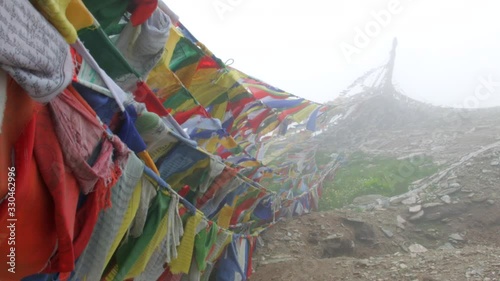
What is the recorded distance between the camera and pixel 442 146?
16.4 m

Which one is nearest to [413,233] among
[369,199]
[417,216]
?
[417,216]

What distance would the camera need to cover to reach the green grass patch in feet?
41.4

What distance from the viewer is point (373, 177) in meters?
14.0

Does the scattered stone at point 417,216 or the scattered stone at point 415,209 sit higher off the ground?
the scattered stone at point 415,209

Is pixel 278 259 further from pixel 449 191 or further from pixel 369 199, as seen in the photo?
pixel 449 191

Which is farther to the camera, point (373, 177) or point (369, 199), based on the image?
point (373, 177)

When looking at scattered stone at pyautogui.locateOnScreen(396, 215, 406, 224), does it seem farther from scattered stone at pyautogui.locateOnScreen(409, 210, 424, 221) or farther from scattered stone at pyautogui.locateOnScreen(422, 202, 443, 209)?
scattered stone at pyautogui.locateOnScreen(422, 202, 443, 209)

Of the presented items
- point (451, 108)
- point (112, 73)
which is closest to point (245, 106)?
point (112, 73)

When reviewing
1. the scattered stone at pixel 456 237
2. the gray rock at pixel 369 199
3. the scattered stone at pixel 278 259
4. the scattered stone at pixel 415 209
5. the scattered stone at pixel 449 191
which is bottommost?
the scattered stone at pixel 278 259

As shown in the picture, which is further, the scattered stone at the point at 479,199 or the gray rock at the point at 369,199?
the gray rock at the point at 369,199

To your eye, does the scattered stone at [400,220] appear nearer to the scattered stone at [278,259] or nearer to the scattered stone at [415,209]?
the scattered stone at [415,209]

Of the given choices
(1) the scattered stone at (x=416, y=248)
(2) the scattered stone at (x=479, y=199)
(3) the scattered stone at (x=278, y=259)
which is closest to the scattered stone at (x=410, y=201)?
(2) the scattered stone at (x=479, y=199)

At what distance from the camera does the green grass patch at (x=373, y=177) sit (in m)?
12.6

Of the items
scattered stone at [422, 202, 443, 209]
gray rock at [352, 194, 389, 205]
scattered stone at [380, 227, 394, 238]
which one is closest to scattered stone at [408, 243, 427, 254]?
scattered stone at [380, 227, 394, 238]
